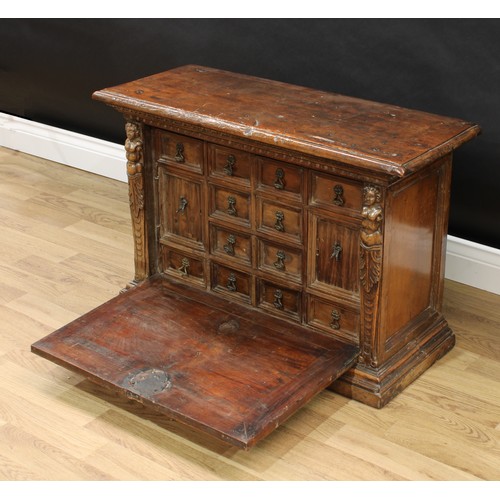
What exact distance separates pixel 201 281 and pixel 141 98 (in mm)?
675

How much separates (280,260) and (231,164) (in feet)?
1.15

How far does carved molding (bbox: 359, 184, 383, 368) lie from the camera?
3.02m

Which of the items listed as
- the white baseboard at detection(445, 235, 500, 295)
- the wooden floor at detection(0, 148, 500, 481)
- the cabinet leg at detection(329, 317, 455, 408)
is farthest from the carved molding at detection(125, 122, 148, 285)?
the white baseboard at detection(445, 235, 500, 295)

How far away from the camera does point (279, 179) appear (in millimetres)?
3240

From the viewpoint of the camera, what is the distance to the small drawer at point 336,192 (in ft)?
10.1

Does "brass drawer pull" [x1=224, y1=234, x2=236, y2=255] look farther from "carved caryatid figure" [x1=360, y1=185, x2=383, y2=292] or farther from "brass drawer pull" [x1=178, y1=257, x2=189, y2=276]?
"carved caryatid figure" [x1=360, y1=185, x2=383, y2=292]

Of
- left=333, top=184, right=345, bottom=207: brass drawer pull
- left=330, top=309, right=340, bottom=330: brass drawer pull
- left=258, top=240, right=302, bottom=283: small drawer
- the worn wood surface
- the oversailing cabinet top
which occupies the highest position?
the oversailing cabinet top

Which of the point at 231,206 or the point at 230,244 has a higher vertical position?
the point at 231,206

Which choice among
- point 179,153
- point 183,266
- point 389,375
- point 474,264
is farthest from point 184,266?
point 474,264

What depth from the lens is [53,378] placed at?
3.38 m

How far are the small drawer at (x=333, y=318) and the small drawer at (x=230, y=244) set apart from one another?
0.90 feet

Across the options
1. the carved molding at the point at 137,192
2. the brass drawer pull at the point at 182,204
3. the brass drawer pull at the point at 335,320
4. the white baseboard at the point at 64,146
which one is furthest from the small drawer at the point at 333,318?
the white baseboard at the point at 64,146

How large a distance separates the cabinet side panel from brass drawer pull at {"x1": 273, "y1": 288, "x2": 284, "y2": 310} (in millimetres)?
378

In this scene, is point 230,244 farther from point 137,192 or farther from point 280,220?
point 137,192
